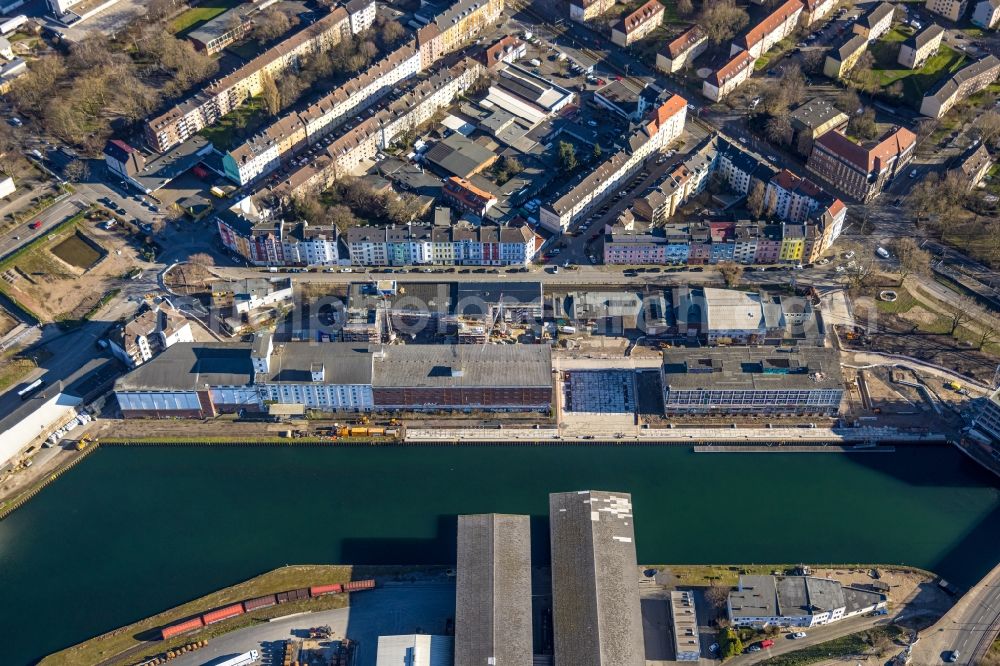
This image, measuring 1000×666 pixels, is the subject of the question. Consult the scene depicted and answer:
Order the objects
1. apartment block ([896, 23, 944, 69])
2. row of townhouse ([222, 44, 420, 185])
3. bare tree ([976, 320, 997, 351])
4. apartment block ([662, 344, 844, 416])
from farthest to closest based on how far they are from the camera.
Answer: apartment block ([896, 23, 944, 69]) < row of townhouse ([222, 44, 420, 185]) < bare tree ([976, 320, 997, 351]) < apartment block ([662, 344, 844, 416])

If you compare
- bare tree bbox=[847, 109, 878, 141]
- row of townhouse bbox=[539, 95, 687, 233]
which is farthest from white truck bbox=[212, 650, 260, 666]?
bare tree bbox=[847, 109, 878, 141]

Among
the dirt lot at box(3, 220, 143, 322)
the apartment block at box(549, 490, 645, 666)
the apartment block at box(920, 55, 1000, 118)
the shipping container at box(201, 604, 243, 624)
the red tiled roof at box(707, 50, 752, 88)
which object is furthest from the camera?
the red tiled roof at box(707, 50, 752, 88)

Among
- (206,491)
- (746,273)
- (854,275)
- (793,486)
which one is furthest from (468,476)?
(854,275)

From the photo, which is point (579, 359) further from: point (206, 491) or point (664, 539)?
point (206, 491)

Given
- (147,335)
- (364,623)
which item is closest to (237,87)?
(147,335)

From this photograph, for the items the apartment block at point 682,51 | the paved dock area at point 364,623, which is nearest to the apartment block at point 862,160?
the apartment block at point 682,51

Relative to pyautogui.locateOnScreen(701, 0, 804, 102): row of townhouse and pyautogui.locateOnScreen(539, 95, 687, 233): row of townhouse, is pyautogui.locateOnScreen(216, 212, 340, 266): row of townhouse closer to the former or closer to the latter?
pyautogui.locateOnScreen(539, 95, 687, 233): row of townhouse

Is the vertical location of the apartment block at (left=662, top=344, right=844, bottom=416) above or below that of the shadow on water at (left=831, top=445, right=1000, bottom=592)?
above

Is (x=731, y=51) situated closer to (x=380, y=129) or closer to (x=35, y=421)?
(x=380, y=129)
